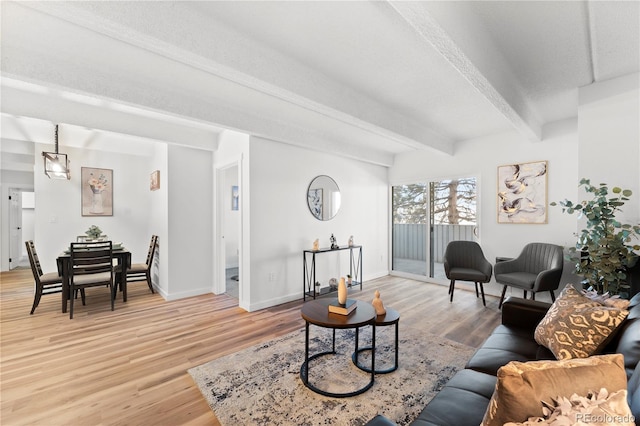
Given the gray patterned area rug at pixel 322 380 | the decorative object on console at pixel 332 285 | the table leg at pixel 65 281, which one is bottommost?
the gray patterned area rug at pixel 322 380

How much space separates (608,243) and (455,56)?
208 centimetres

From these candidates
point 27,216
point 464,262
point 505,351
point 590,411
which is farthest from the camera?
point 27,216

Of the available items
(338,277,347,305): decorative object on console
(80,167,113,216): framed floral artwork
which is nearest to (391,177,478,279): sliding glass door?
(338,277,347,305): decorative object on console

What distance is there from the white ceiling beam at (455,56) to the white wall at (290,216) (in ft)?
8.41

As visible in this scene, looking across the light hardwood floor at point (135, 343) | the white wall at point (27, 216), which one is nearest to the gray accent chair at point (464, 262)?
the light hardwood floor at point (135, 343)

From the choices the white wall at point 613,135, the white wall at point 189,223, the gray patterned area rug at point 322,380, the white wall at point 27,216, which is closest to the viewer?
the gray patterned area rug at point 322,380

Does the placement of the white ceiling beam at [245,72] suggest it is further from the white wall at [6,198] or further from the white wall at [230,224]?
the white wall at [6,198]

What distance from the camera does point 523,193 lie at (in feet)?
13.4

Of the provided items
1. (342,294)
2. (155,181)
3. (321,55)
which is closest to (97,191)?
(155,181)

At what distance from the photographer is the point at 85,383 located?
2.14m

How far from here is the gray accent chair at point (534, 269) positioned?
10.8 feet

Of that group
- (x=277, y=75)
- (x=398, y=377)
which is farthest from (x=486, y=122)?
(x=398, y=377)

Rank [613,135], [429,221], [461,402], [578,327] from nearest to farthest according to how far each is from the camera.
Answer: [461,402], [578,327], [613,135], [429,221]

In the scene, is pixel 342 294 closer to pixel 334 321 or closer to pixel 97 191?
pixel 334 321
